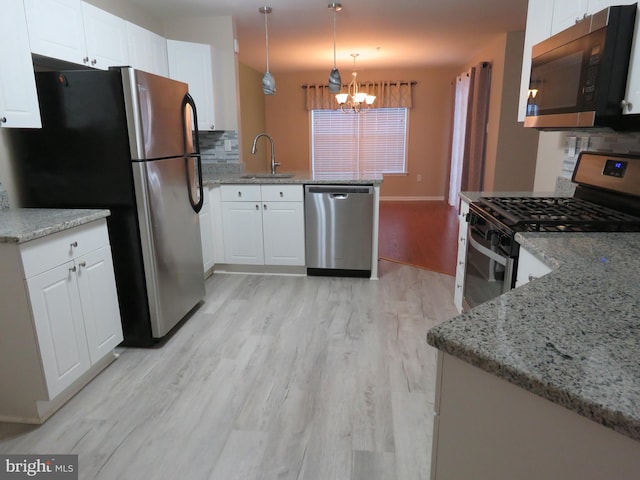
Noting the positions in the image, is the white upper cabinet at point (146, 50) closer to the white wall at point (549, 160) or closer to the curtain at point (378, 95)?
the white wall at point (549, 160)

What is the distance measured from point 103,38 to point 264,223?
178cm

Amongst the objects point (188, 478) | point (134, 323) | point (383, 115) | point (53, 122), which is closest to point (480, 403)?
point (188, 478)

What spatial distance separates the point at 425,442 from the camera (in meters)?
1.68

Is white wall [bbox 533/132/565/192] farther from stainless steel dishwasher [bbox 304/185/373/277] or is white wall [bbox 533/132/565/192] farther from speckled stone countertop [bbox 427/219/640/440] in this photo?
speckled stone countertop [bbox 427/219/640/440]

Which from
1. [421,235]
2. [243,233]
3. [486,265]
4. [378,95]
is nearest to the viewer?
[486,265]

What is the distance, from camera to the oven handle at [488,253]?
1813 millimetres

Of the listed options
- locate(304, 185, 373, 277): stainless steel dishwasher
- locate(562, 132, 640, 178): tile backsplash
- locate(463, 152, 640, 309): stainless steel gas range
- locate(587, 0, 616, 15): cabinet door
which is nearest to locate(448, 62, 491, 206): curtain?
locate(304, 185, 373, 277): stainless steel dishwasher

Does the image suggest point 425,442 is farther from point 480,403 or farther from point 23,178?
point 23,178

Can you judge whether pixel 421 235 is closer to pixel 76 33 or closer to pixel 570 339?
pixel 76 33

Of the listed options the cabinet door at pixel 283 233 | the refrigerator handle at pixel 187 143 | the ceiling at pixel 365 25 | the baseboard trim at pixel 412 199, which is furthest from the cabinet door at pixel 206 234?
the baseboard trim at pixel 412 199

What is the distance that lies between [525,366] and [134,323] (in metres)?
2.31

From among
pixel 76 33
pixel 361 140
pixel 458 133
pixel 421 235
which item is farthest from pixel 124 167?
pixel 361 140

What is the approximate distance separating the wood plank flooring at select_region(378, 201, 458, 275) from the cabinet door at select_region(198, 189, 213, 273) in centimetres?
179

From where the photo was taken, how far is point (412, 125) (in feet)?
24.7
